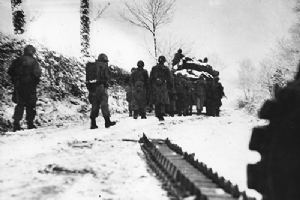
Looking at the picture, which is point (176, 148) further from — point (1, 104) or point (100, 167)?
point (1, 104)

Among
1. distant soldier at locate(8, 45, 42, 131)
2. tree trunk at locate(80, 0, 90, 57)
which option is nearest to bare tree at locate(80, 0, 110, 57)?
tree trunk at locate(80, 0, 90, 57)

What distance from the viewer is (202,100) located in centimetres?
1928

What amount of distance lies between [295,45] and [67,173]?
42799mm

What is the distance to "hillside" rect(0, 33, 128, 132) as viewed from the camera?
13148 millimetres

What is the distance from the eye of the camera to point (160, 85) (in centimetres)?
1312

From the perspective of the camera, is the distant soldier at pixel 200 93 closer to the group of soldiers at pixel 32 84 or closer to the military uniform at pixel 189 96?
the military uniform at pixel 189 96

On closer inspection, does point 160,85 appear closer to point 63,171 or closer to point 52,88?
point 52,88

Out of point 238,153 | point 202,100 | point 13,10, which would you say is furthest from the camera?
point 202,100

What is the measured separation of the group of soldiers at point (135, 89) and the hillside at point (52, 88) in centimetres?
167

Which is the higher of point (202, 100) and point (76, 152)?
point (202, 100)

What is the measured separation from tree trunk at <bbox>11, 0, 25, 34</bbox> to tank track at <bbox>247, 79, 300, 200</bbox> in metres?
15.8

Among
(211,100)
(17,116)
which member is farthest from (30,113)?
(211,100)

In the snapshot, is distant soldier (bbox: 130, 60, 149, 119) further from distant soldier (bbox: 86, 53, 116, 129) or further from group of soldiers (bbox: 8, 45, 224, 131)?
distant soldier (bbox: 86, 53, 116, 129)

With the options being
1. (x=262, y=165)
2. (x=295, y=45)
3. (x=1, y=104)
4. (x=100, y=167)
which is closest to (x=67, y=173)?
(x=100, y=167)
